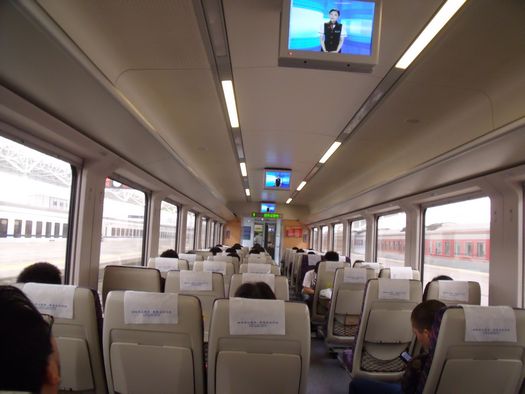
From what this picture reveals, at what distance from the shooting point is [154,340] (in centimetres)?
220

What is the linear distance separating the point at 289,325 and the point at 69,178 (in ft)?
12.6

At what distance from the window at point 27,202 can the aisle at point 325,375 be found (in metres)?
3.22

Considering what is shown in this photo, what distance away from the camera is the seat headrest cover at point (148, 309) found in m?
2.18

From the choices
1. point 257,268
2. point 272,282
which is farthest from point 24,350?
point 257,268

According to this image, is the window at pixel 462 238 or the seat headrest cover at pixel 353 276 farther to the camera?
the window at pixel 462 238

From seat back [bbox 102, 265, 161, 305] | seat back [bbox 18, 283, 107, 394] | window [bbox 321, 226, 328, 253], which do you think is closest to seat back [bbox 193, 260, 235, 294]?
seat back [bbox 102, 265, 161, 305]

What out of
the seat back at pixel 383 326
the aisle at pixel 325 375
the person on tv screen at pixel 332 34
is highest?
the person on tv screen at pixel 332 34

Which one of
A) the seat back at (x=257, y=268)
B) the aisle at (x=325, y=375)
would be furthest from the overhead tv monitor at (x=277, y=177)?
the aisle at (x=325, y=375)

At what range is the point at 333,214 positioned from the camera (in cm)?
1411

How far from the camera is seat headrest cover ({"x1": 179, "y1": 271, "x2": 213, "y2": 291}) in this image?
4199 millimetres

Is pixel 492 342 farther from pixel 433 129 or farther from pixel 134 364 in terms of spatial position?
pixel 433 129

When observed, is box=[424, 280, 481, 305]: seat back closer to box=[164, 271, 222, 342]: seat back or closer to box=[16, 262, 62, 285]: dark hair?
box=[164, 271, 222, 342]: seat back

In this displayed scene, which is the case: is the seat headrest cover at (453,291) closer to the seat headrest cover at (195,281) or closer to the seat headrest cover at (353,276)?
the seat headrest cover at (353,276)

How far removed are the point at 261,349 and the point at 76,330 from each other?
3.40 ft
